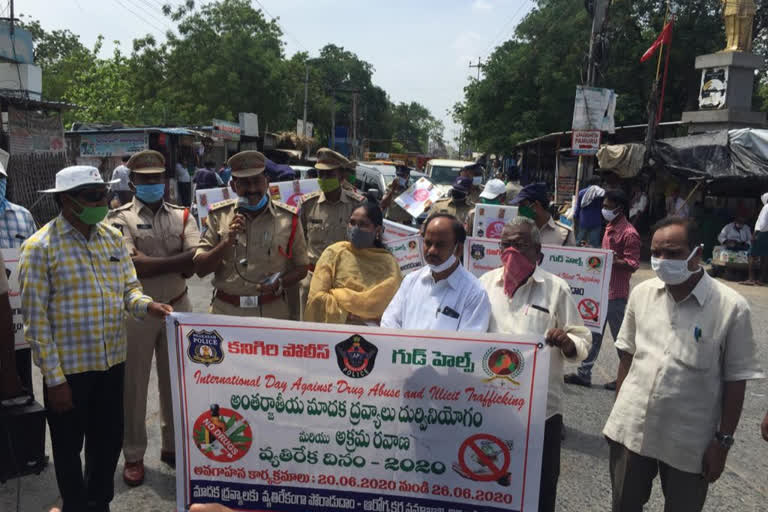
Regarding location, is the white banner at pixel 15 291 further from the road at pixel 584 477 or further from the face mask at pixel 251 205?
the face mask at pixel 251 205

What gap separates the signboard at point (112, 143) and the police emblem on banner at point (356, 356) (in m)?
18.4

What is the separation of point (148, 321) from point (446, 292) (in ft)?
6.87

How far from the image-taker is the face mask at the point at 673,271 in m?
2.63

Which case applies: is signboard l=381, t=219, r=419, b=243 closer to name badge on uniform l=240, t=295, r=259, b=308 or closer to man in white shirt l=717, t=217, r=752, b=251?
name badge on uniform l=240, t=295, r=259, b=308

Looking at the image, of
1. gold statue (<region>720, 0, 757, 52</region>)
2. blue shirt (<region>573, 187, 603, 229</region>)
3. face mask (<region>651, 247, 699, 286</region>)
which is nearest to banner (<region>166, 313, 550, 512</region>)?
face mask (<region>651, 247, 699, 286</region>)

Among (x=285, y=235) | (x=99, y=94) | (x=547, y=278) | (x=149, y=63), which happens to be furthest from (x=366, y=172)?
(x=149, y=63)

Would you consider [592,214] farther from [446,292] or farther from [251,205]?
[446,292]

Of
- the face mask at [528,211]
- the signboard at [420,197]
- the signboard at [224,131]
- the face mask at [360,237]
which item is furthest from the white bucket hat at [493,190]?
the signboard at [224,131]

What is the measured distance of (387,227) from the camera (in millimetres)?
6562

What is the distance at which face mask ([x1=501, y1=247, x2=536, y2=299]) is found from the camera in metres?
3.06

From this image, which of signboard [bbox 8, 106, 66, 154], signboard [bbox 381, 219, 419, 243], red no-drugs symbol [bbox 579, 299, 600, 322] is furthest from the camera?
signboard [bbox 8, 106, 66, 154]

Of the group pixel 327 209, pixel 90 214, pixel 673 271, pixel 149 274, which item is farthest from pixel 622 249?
pixel 90 214

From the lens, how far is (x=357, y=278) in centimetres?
384

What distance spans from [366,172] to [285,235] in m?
15.5
